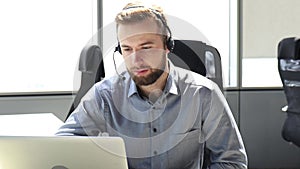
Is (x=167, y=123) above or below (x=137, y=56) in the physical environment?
below

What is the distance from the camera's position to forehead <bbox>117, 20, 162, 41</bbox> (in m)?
1.68

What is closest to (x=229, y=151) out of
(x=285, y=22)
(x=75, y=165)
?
(x=75, y=165)

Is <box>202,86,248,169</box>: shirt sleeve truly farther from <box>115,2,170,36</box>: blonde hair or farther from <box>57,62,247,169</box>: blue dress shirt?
<box>115,2,170,36</box>: blonde hair

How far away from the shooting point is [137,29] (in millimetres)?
1684

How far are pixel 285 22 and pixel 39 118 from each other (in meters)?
2.47

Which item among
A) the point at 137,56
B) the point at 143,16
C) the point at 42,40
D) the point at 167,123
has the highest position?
the point at 143,16

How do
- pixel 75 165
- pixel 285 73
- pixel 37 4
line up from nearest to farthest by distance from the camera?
pixel 75 165, pixel 285 73, pixel 37 4

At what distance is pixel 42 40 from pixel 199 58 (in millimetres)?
2176

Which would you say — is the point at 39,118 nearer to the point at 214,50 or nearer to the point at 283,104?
the point at 214,50

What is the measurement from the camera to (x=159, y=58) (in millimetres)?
1697

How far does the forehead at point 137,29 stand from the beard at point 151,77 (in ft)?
0.40

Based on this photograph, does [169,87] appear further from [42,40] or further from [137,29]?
[42,40]

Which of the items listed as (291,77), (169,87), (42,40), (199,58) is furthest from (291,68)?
(42,40)

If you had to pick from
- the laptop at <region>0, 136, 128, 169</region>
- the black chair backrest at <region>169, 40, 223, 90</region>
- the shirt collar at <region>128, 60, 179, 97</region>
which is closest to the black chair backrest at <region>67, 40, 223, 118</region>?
the black chair backrest at <region>169, 40, 223, 90</region>
